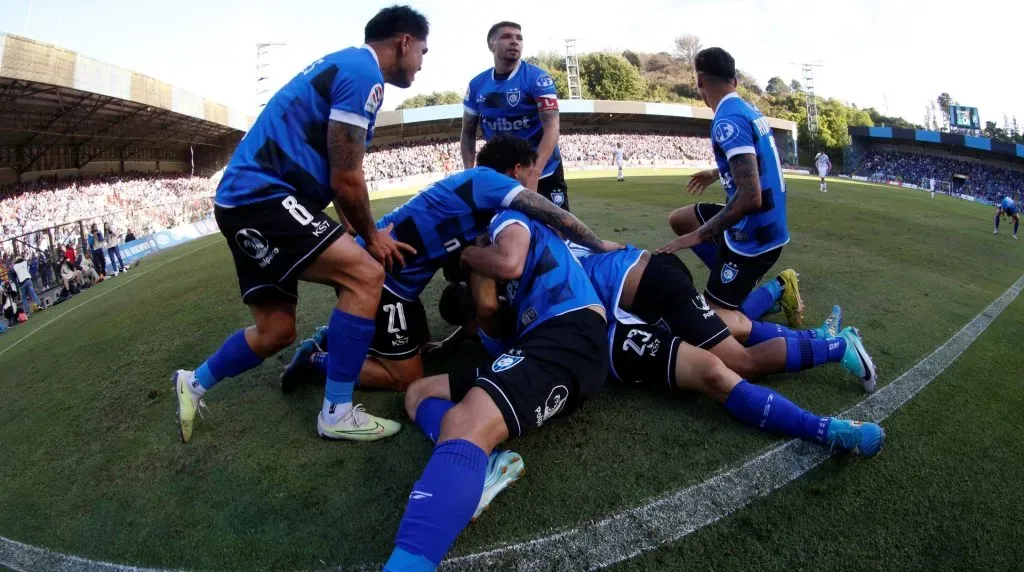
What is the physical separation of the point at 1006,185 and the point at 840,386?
5276 cm

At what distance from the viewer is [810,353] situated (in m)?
3.37

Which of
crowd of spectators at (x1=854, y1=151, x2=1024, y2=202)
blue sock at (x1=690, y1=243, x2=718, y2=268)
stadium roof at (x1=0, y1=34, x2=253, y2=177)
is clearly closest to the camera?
blue sock at (x1=690, y1=243, x2=718, y2=268)

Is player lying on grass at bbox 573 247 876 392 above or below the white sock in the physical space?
above

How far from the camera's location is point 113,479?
2.93 m

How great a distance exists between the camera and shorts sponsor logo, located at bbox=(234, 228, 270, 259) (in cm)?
287

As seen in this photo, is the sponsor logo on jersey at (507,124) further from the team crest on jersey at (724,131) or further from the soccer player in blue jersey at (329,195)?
the soccer player in blue jersey at (329,195)

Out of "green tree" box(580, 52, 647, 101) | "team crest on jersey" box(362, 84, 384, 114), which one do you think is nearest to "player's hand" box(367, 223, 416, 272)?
"team crest on jersey" box(362, 84, 384, 114)

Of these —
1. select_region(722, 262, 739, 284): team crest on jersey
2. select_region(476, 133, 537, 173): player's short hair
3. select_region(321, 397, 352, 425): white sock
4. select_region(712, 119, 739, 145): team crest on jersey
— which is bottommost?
select_region(321, 397, 352, 425): white sock

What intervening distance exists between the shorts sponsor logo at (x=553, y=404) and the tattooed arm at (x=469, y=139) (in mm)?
3723

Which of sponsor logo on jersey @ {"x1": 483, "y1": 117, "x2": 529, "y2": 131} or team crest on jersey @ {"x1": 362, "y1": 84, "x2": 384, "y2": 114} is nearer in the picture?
team crest on jersey @ {"x1": 362, "y1": 84, "x2": 384, "y2": 114}

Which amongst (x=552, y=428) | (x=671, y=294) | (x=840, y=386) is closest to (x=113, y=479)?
(x=552, y=428)

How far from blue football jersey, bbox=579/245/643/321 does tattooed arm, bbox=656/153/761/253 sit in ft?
1.59

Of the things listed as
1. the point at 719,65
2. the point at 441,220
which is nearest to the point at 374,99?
the point at 441,220

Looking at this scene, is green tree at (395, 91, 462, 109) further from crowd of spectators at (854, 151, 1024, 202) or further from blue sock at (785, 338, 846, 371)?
blue sock at (785, 338, 846, 371)
